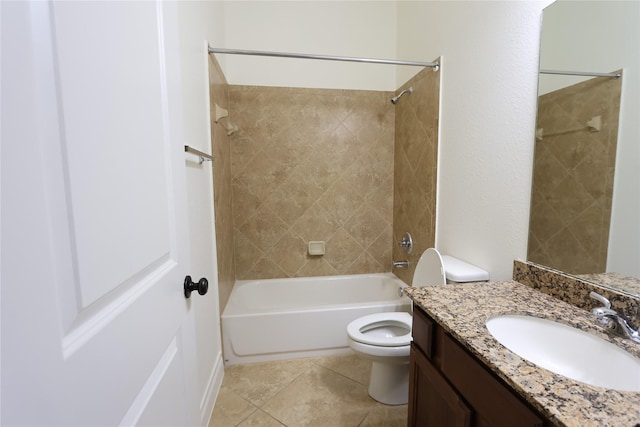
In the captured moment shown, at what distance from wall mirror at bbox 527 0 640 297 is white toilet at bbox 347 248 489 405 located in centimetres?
37

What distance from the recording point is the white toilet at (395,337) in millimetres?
1511

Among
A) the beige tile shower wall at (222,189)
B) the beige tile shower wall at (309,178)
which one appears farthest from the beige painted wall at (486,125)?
the beige tile shower wall at (222,189)

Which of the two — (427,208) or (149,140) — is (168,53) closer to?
(149,140)

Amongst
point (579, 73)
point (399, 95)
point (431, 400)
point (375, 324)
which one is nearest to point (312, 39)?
point (399, 95)

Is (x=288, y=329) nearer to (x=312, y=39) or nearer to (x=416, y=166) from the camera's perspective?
(x=416, y=166)

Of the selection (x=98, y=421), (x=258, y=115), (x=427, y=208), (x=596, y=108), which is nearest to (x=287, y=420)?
(x=98, y=421)

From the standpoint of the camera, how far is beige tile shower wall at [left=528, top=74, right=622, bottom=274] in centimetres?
94

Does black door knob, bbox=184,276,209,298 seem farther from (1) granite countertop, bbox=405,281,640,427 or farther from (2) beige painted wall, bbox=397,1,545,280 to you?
(2) beige painted wall, bbox=397,1,545,280

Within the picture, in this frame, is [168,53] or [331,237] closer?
[168,53]

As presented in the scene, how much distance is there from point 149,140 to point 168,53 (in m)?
0.29

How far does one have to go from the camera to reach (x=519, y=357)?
71 centimetres

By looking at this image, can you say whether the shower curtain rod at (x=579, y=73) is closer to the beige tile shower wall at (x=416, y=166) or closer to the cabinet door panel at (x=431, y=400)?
the beige tile shower wall at (x=416, y=166)

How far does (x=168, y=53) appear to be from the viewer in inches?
29.4

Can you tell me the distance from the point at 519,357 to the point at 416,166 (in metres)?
1.68
